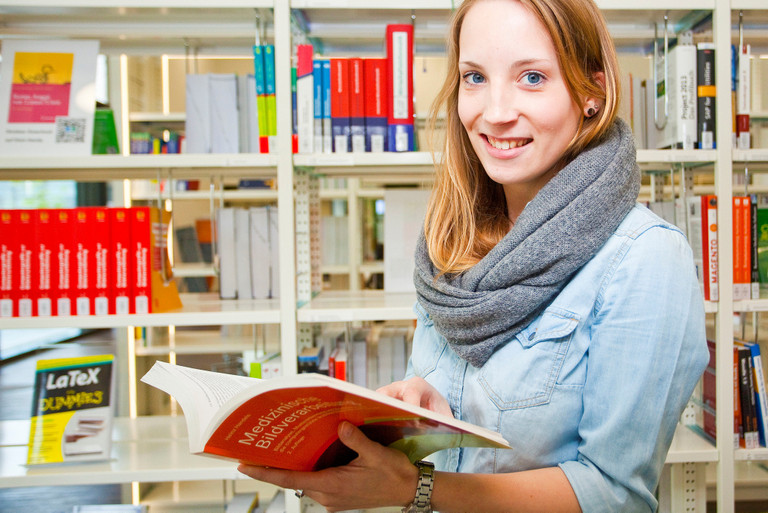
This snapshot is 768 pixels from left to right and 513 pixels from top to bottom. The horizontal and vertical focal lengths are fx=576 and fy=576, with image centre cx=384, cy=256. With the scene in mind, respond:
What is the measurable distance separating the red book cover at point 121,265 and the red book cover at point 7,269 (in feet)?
0.85

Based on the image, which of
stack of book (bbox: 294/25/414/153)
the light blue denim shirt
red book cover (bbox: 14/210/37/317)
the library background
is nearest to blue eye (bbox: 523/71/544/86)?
the light blue denim shirt

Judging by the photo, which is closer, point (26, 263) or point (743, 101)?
point (26, 263)

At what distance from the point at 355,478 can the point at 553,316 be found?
33 centimetres

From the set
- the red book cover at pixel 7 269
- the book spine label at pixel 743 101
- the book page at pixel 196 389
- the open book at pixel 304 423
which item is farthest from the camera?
the book spine label at pixel 743 101

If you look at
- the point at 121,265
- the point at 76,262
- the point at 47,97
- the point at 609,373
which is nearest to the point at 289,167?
the point at 121,265

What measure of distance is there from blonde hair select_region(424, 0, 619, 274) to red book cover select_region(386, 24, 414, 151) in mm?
548

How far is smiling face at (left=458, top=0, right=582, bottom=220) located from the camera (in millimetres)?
790

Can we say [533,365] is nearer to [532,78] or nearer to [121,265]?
[532,78]

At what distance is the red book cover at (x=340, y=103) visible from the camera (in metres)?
1.63

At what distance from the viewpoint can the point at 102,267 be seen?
1585 millimetres

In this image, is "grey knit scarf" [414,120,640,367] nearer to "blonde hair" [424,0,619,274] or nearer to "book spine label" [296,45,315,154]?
"blonde hair" [424,0,619,274]

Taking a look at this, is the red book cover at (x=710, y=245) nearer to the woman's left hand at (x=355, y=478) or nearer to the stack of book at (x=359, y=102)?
the stack of book at (x=359, y=102)

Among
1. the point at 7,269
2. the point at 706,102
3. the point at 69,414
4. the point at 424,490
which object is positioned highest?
the point at 706,102

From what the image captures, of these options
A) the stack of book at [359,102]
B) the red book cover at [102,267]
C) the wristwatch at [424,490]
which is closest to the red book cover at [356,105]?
the stack of book at [359,102]
